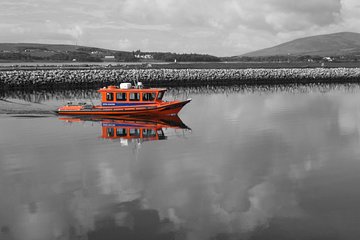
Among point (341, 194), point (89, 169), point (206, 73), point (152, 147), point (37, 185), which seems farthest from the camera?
point (206, 73)

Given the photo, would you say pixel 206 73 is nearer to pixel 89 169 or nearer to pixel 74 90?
pixel 74 90

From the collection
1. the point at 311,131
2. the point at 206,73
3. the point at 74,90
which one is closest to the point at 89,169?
the point at 311,131

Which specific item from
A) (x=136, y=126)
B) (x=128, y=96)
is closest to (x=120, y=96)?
(x=128, y=96)

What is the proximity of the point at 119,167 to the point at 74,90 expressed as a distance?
4599cm

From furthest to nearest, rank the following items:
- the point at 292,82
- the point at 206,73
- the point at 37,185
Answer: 1. the point at 292,82
2. the point at 206,73
3. the point at 37,185

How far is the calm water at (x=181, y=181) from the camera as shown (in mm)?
13688

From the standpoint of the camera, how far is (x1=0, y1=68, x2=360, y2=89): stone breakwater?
65.7 m

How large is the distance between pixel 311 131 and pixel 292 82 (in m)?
55.5

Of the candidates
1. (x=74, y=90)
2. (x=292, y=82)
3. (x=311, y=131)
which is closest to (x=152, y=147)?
(x=311, y=131)

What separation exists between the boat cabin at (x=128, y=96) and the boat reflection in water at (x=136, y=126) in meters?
1.28

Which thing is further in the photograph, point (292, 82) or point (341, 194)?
point (292, 82)

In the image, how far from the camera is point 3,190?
1700 cm

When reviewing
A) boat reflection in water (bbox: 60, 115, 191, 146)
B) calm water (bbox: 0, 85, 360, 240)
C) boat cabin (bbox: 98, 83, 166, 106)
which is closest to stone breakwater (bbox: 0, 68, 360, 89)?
boat cabin (bbox: 98, 83, 166, 106)

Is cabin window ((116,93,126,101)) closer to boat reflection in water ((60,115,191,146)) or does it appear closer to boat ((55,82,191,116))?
boat ((55,82,191,116))
